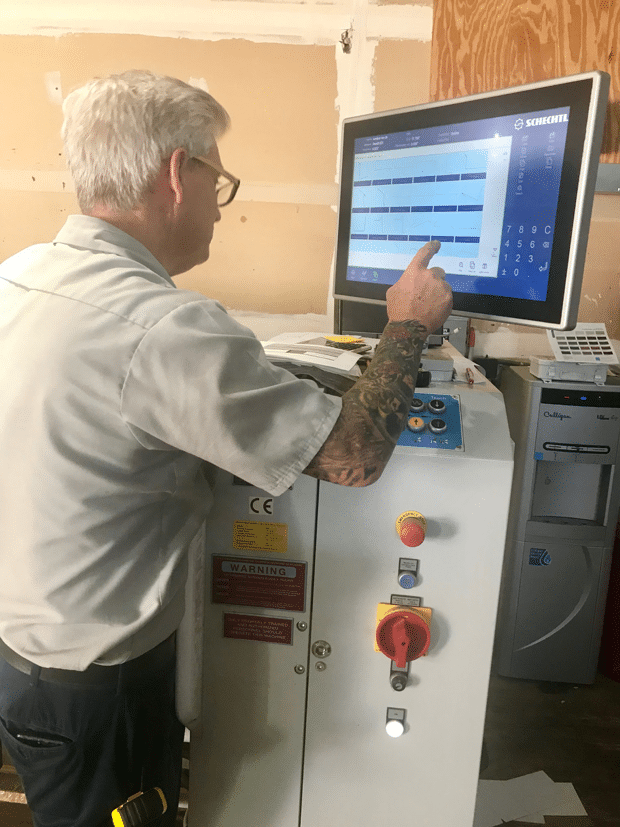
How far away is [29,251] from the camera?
88cm

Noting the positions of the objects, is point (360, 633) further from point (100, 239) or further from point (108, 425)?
point (100, 239)

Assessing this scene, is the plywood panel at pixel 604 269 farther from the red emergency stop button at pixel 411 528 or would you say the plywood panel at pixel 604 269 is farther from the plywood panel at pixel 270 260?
the red emergency stop button at pixel 411 528

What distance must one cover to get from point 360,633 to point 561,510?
4.13 ft

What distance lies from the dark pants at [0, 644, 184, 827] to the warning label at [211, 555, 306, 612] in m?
0.18

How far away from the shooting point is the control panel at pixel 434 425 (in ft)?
3.34

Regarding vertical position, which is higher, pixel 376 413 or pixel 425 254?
pixel 425 254

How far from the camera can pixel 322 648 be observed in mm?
1088

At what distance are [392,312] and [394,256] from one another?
314mm

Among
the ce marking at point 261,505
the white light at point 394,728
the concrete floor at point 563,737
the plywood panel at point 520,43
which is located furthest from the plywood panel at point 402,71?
the concrete floor at point 563,737

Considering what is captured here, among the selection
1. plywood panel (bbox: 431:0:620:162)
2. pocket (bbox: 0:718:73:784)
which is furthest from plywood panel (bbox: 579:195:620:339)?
pocket (bbox: 0:718:73:784)

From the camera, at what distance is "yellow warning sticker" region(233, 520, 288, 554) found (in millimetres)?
1069

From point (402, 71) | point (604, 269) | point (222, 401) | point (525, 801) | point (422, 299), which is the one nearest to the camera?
point (222, 401)

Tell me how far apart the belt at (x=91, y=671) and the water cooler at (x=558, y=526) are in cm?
142

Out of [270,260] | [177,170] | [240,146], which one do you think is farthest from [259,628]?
[240,146]
